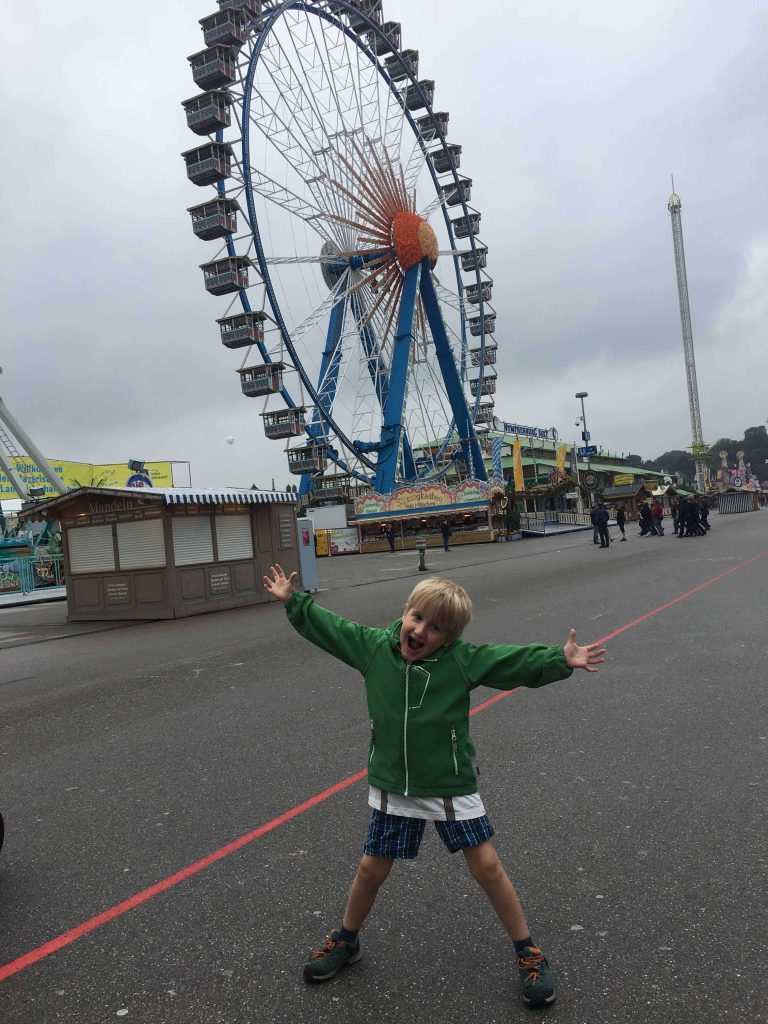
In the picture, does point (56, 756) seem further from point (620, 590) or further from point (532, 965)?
point (620, 590)

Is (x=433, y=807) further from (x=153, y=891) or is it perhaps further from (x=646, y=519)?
(x=646, y=519)

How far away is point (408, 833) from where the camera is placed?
244 cm

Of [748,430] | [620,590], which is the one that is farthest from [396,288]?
[748,430]

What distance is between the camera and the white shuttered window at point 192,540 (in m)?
14.5

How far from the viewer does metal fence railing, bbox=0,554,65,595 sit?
22656mm

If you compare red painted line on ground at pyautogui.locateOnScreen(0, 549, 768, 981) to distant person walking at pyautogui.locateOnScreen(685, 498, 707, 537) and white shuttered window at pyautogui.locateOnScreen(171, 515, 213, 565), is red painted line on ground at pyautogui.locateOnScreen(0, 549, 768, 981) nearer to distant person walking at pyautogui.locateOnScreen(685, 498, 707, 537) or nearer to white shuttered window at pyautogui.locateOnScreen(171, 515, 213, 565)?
white shuttered window at pyautogui.locateOnScreen(171, 515, 213, 565)

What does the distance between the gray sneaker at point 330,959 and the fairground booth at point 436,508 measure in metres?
37.5

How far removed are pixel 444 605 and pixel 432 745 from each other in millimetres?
447

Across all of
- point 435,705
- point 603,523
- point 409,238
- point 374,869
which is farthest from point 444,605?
point 409,238

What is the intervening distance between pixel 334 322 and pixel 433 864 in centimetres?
3919

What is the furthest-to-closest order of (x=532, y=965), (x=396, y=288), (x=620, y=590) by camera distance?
(x=396, y=288), (x=620, y=590), (x=532, y=965)

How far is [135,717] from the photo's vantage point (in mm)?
6246

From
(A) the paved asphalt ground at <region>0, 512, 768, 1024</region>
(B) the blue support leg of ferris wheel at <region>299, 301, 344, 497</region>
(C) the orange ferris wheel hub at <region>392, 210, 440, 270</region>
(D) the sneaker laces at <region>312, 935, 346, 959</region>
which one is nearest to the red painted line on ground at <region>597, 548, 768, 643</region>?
(A) the paved asphalt ground at <region>0, 512, 768, 1024</region>

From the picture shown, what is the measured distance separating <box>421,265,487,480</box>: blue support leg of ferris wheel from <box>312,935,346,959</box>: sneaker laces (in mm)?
37279
